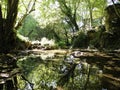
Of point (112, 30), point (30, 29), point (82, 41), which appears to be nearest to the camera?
point (112, 30)

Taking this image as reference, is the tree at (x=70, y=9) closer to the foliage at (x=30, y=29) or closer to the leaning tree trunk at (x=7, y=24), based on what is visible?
the foliage at (x=30, y=29)

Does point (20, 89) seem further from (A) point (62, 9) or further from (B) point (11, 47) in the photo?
(A) point (62, 9)

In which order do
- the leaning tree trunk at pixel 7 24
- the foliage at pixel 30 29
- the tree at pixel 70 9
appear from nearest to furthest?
the leaning tree trunk at pixel 7 24, the tree at pixel 70 9, the foliage at pixel 30 29

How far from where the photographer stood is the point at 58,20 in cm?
4941

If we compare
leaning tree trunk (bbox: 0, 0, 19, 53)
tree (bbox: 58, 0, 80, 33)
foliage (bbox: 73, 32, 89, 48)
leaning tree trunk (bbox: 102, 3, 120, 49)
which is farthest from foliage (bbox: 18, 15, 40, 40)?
leaning tree trunk (bbox: 0, 0, 19, 53)

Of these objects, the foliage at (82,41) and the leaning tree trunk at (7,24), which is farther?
the foliage at (82,41)

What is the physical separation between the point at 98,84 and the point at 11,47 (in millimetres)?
13294

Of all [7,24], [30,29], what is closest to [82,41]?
[7,24]

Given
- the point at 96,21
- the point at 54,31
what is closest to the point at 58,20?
the point at 54,31

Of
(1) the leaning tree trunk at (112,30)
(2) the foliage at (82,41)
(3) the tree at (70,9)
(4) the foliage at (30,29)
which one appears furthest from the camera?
(4) the foliage at (30,29)

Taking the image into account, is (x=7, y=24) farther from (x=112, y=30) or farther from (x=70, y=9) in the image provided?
(x=70, y=9)

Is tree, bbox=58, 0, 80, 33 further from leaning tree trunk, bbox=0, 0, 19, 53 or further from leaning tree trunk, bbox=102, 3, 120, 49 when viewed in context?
leaning tree trunk, bbox=0, 0, 19, 53

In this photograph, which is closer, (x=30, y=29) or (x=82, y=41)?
(x=82, y=41)

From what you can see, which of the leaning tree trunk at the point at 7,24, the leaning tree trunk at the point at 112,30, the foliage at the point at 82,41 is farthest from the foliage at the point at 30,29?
the leaning tree trunk at the point at 7,24
